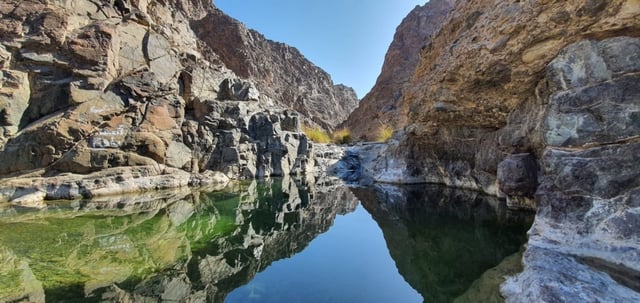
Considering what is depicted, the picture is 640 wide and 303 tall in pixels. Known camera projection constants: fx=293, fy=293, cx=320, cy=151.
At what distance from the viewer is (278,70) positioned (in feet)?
184

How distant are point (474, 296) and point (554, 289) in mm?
819

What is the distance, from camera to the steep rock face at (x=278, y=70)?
154 feet

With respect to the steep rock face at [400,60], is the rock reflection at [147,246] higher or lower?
lower

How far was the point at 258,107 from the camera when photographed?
72.5ft

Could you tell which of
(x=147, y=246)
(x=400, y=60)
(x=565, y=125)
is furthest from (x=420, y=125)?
(x=400, y=60)

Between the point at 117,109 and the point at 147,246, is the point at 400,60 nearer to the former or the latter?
the point at 117,109

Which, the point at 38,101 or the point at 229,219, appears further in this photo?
the point at 38,101

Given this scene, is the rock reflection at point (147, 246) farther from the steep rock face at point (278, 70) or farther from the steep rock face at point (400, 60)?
the steep rock face at point (278, 70)

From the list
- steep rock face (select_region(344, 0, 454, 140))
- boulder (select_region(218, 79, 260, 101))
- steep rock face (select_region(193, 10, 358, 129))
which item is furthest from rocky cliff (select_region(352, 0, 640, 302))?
steep rock face (select_region(193, 10, 358, 129))

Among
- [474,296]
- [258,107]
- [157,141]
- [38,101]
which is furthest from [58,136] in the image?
[474,296]

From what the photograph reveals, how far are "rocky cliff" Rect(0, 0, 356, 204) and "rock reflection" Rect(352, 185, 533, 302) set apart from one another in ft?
36.7

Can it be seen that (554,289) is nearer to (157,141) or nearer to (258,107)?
(157,141)

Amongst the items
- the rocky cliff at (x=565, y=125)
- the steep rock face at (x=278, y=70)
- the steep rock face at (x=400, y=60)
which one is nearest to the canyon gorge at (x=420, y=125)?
the rocky cliff at (x=565, y=125)

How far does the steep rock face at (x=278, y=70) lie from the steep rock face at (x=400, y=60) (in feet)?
42.7
